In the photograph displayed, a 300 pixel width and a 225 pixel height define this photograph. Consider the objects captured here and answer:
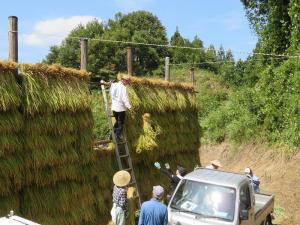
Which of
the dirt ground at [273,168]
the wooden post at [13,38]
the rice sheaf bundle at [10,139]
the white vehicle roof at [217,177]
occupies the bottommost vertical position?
the dirt ground at [273,168]

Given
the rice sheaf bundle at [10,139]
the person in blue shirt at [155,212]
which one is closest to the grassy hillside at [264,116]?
the person in blue shirt at [155,212]

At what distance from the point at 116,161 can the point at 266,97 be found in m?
13.2

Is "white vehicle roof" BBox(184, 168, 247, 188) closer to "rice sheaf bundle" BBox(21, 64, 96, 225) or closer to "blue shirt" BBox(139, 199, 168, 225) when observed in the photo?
"blue shirt" BBox(139, 199, 168, 225)

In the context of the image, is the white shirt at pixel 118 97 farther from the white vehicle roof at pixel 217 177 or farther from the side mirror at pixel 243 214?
the side mirror at pixel 243 214

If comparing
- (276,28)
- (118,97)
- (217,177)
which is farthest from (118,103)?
(276,28)

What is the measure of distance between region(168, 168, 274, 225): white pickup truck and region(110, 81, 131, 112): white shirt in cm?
262

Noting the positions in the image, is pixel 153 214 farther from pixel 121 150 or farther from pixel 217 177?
pixel 121 150

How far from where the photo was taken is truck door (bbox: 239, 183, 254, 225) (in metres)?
8.70

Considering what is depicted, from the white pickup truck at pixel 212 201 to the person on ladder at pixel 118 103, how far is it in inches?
97.4

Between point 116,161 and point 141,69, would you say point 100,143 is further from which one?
point 141,69

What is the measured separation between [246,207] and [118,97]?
4.13 meters

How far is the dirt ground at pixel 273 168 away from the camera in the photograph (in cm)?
1573

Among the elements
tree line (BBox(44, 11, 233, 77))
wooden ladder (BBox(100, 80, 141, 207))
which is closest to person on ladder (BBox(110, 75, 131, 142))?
wooden ladder (BBox(100, 80, 141, 207))

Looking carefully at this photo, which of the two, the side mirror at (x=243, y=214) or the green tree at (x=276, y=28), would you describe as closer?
the side mirror at (x=243, y=214)
